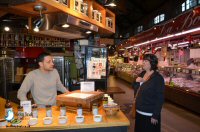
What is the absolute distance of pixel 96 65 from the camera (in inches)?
202

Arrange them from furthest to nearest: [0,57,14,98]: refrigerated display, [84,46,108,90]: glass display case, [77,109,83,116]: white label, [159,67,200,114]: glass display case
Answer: [159,67,200,114]: glass display case, [0,57,14,98]: refrigerated display, [84,46,108,90]: glass display case, [77,109,83,116]: white label

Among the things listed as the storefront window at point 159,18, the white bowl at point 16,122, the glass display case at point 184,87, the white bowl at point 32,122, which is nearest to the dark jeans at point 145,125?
the white bowl at point 32,122

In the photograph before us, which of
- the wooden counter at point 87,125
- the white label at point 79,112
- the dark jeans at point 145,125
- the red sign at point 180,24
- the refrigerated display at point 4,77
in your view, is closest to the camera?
the wooden counter at point 87,125

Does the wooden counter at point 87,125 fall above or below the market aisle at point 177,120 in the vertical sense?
above

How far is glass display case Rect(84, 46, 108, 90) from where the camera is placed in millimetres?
5070

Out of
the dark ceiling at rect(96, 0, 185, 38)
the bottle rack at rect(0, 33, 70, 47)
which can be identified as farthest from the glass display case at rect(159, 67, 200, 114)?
the dark ceiling at rect(96, 0, 185, 38)

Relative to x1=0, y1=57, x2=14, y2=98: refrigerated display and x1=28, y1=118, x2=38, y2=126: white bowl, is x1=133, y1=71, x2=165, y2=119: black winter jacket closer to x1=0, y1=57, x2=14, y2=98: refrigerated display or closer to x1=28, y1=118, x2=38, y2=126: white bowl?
x1=28, y1=118, x2=38, y2=126: white bowl

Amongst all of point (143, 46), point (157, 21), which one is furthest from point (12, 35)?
point (157, 21)

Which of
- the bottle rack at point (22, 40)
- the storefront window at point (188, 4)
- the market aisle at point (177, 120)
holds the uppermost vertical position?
the storefront window at point (188, 4)

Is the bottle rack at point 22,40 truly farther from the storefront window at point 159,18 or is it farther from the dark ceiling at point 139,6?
the storefront window at point 159,18

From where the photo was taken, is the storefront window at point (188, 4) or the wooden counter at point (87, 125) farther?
the storefront window at point (188, 4)

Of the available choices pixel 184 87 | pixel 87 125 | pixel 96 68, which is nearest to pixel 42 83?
pixel 87 125

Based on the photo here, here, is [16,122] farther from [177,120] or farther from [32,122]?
[177,120]

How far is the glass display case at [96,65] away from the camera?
5070mm
